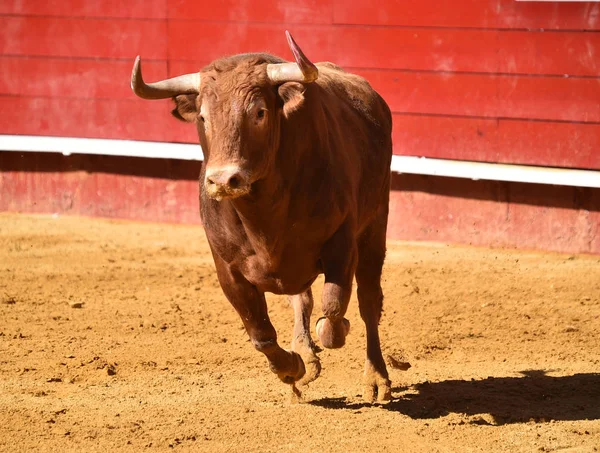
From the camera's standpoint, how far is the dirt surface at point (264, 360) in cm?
448

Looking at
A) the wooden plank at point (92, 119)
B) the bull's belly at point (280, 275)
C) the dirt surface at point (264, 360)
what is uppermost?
the bull's belly at point (280, 275)

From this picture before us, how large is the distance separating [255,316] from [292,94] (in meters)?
1.04

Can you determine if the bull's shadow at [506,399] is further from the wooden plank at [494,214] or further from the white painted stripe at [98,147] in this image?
the white painted stripe at [98,147]

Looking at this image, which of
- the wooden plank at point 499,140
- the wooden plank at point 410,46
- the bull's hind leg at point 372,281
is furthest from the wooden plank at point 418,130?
the bull's hind leg at point 372,281

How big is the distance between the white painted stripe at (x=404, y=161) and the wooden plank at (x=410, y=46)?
27.3 inches

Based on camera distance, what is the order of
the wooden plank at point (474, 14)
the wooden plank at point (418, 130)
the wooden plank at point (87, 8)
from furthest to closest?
the wooden plank at point (87, 8) < the wooden plank at point (418, 130) < the wooden plank at point (474, 14)

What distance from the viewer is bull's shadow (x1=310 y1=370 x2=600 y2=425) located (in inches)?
187

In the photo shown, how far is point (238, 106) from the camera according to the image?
A: 4047 millimetres

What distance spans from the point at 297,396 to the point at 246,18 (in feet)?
14.9

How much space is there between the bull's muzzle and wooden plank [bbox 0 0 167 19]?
5452 mm

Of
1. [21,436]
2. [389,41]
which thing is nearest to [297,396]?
[21,436]

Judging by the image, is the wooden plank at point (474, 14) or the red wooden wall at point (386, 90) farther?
the red wooden wall at point (386, 90)

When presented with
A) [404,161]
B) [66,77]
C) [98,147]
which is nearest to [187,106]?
[404,161]

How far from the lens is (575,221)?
7.81 metres
